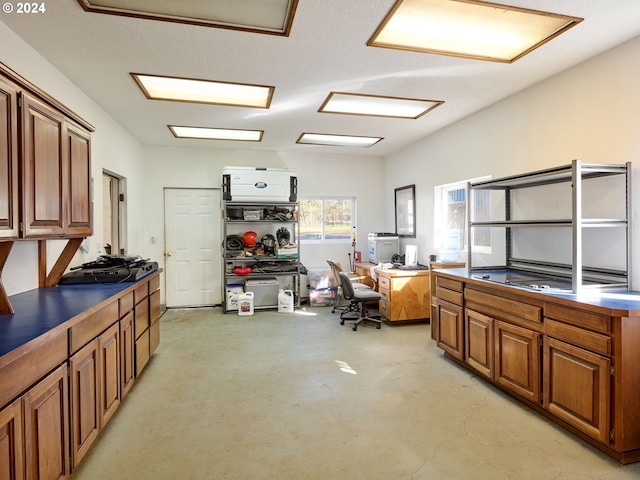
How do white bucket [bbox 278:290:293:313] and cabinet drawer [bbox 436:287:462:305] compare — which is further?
white bucket [bbox 278:290:293:313]

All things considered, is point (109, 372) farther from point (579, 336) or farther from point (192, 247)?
point (192, 247)

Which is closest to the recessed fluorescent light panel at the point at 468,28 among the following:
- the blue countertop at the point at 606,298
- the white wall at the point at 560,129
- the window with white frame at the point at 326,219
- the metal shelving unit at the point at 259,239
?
the white wall at the point at 560,129

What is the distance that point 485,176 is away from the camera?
157 inches

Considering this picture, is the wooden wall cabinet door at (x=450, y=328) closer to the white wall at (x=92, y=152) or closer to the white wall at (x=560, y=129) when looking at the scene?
the white wall at (x=560, y=129)

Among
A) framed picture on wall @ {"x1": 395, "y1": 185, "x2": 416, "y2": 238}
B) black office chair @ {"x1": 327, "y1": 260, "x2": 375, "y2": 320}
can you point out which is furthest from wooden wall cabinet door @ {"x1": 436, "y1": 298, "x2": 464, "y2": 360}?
framed picture on wall @ {"x1": 395, "y1": 185, "x2": 416, "y2": 238}

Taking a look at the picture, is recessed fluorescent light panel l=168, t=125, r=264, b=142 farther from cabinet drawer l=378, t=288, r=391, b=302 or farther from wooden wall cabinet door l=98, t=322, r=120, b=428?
wooden wall cabinet door l=98, t=322, r=120, b=428

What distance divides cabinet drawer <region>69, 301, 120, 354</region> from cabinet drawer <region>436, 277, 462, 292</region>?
2870mm

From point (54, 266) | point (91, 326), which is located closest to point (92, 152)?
point (54, 266)

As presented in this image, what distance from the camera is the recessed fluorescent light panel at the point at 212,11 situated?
209 cm

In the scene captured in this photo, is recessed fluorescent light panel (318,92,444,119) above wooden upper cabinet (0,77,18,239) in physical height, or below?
above

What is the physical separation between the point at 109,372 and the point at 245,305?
3120mm

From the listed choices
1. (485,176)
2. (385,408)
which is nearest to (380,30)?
(485,176)

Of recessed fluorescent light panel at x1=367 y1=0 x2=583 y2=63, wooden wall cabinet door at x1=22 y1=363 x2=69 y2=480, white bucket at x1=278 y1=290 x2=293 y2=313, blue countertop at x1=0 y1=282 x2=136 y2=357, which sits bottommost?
white bucket at x1=278 y1=290 x2=293 y2=313

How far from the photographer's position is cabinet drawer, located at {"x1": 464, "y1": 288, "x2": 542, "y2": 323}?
2.46 meters
